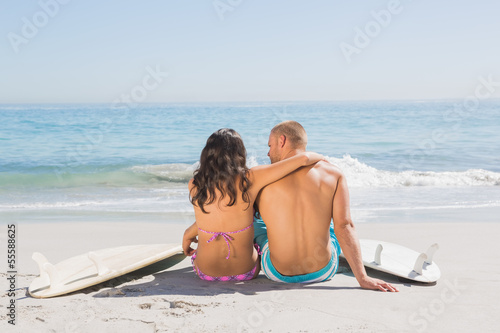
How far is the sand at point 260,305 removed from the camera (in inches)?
114

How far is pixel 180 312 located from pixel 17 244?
2919 mm

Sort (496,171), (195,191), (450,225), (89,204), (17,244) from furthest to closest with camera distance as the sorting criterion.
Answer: (496,171) < (89,204) < (450,225) < (17,244) < (195,191)

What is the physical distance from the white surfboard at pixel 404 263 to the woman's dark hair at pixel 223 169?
Result: 3.73ft

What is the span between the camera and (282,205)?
3518 millimetres

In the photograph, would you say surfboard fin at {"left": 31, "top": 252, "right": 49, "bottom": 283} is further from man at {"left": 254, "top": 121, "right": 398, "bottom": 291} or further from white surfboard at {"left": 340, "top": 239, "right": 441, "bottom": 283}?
white surfboard at {"left": 340, "top": 239, "right": 441, "bottom": 283}

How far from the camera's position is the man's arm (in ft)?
11.5

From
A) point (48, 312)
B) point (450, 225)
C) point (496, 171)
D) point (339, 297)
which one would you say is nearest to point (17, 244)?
point (48, 312)

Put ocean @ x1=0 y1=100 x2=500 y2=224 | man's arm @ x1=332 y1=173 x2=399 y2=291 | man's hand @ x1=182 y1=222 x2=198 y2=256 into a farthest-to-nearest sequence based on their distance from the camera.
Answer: ocean @ x1=0 y1=100 x2=500 y2=224 < man's hand @ x1=182 y1=222 x2=198 y2=256 < man's arm @ x1=332 y1=173 x2=399 y2=291

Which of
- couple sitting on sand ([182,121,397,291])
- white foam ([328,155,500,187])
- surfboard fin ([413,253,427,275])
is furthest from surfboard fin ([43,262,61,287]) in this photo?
white foam ([328,155,500,187])

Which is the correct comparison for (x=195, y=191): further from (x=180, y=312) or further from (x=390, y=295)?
(x=390, y=295)

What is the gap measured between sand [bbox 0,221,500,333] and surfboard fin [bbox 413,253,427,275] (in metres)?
0.13

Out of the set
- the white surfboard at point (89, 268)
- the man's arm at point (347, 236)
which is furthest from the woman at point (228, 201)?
the white surfboard at point (89, 268)

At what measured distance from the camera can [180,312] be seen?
122 inches

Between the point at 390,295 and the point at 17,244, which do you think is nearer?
the point at 390,295
